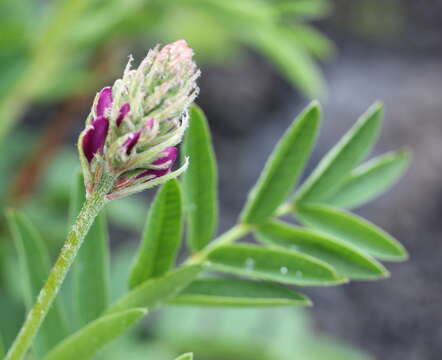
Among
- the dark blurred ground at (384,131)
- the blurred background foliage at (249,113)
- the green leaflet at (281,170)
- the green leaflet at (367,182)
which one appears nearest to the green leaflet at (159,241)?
the green leaflet at (281,170)

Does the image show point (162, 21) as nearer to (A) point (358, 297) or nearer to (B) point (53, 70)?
(B) point (53, 70)

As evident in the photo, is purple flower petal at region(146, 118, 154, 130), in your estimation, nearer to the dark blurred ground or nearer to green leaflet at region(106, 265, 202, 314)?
green leaflet at region(106, 265, 202, 314)

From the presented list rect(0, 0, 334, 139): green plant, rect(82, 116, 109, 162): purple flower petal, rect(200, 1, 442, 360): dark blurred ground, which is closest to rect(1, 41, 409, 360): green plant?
rect(82, 116, 109, 162): purple flower petal

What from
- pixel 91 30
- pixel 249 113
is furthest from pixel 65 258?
pixel 249 113

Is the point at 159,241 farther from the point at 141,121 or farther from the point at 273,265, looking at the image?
the point at 141,121

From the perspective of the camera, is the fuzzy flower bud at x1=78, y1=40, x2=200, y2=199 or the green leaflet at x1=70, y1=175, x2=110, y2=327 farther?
the green leaflet at x1=70, y1=175, x2=110, y2=327

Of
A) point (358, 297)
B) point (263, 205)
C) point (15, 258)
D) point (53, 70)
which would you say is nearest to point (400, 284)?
point (358, 297)
